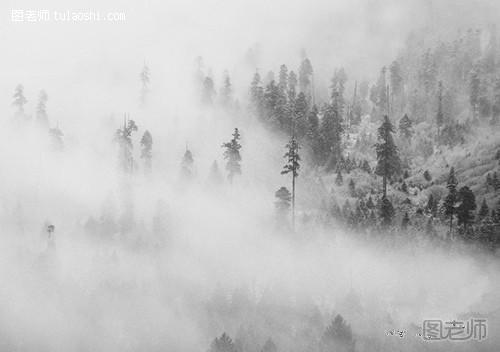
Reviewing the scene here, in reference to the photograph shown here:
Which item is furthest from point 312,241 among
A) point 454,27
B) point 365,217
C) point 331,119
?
point 454,27

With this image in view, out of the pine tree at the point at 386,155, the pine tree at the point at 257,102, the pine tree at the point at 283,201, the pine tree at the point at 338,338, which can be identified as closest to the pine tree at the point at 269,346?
the pine tree at the point at 338,338

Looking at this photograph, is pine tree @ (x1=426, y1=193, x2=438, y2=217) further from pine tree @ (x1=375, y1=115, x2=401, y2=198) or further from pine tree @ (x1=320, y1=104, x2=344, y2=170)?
pine tree @ (x1=320, y1=104, x2=344, y2=170)

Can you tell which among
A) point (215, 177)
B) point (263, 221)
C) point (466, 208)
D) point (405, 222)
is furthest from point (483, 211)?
point (215, 177)

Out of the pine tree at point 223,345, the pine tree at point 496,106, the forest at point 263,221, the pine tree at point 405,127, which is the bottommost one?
the pine tree at point 223,345

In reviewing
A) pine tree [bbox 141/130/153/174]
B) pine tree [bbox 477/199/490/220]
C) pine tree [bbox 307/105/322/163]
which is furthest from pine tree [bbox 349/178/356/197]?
pine tree [bbox 141/130/153/174]

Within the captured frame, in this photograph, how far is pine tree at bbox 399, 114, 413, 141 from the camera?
262 ft

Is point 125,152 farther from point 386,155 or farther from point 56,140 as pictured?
point 386,155

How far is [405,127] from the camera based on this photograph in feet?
262

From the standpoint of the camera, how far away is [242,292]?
56625 mm

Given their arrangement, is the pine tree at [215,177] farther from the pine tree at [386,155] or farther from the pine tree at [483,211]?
the pine tree at [483,211]

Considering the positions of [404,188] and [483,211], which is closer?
[483,211]

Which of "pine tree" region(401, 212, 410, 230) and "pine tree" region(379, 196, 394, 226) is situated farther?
"pine tree" region(379, 196, 394, 226)

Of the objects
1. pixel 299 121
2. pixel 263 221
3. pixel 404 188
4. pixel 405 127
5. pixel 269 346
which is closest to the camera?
pixel 269 346

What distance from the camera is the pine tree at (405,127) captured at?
262 ft
